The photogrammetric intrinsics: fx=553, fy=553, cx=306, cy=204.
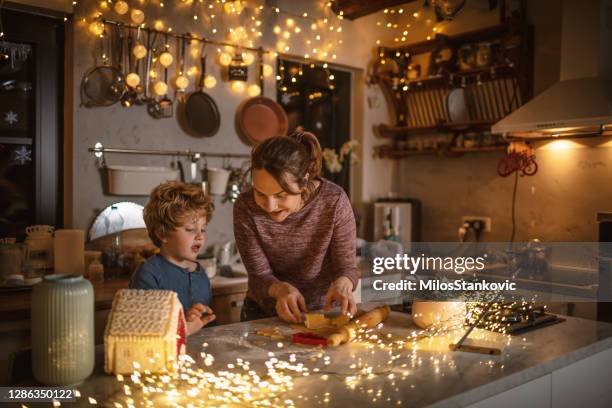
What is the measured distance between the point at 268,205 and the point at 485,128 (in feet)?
8.03

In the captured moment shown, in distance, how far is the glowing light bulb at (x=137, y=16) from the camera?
2.87 meters

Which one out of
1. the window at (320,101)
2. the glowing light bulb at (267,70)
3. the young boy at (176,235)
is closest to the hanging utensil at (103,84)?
the glowing light bulb at (267,70)

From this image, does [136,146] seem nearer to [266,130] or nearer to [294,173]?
[266,130]

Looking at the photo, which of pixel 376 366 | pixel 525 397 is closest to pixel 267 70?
pixel 376 366

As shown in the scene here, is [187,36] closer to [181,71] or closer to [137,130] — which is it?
[181,71]

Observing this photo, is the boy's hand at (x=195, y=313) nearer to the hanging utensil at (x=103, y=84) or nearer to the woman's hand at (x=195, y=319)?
the woman's hand at (x=195, y=319)

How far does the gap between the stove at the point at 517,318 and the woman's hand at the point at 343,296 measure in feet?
1.19

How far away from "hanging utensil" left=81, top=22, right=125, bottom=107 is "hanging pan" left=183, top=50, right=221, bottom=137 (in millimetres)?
409

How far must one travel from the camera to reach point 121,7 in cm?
283

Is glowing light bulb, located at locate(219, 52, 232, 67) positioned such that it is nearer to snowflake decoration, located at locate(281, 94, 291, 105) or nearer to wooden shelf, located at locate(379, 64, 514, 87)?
snowflake decoration, located at locate(281, 94, 291, 105)

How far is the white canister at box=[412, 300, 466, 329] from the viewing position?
1497 millimetres

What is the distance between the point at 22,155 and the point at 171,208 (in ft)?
4.71

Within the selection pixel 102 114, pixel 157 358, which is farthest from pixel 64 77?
pixel 157 358

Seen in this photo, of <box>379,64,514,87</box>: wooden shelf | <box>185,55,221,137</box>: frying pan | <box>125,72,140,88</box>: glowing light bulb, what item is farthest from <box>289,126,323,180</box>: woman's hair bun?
<box>379,64,514,87</box>: wooden shelf
